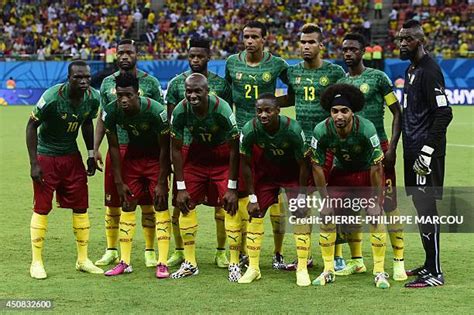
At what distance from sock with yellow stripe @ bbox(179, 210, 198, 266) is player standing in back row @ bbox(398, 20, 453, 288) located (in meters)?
2.23

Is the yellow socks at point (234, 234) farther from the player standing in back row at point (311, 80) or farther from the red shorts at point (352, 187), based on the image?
the red shorts at point (352, 187)

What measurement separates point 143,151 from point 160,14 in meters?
34.2

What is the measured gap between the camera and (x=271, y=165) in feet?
30.0

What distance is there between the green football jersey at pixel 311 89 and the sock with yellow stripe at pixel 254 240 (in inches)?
47.1

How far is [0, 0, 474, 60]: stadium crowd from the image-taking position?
126 ft

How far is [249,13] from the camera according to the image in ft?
139

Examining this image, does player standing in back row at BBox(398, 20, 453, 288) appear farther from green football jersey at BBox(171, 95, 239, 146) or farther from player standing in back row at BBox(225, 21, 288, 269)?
green football jersey at BBox(171, 95, 239, 146)

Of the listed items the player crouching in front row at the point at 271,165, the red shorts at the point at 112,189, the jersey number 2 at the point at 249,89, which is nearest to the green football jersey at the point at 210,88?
the jersey number 2 at the point at 249,89

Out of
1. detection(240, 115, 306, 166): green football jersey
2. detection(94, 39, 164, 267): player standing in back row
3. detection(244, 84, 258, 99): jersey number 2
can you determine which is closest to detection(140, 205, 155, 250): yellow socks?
detection(94, 39, 164, 267): player standing in back row

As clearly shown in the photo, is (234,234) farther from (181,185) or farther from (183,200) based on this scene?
(181,185)

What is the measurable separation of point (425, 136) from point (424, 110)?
0.26 meters

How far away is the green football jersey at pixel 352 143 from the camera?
8477 millimetres

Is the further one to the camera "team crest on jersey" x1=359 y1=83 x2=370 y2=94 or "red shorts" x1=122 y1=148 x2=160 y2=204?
"red shorts" x1=122 y1=148 x2=160 y2=204

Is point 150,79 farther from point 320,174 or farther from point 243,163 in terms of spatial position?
point 320,174
